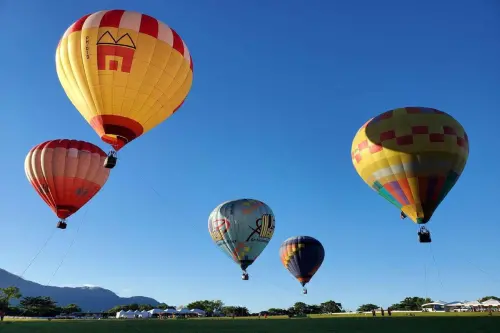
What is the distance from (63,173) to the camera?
32.3 metres

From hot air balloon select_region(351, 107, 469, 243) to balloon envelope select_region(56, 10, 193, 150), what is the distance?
1424 cm

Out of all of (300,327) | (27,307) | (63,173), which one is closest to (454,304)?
(300,327)

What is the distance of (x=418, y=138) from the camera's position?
25.8 m

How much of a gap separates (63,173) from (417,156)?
88.7 feet

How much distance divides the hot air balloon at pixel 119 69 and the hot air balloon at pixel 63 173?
9549 millimetres

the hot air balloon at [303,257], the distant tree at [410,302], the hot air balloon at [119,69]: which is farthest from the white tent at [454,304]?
the hot air balloon at [119,69]

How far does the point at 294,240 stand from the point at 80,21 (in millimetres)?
40418

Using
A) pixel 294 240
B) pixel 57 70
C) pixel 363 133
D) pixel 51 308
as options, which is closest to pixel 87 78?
pixel 57 70

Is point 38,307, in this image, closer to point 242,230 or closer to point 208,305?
point 208,305

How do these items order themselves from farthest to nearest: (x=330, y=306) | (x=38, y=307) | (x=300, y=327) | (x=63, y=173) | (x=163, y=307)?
(x=330, y=306)
(x=163, y=307)
(x=38, y=307)
(x=63, y=173)
(x=300, y=327)

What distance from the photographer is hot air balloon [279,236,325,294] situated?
5331cm

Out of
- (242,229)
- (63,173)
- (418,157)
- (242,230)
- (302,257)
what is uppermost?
(63,173)

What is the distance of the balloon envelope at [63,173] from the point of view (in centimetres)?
3222

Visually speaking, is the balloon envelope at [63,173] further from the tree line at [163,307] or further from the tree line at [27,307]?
the tree line at [27,307]
